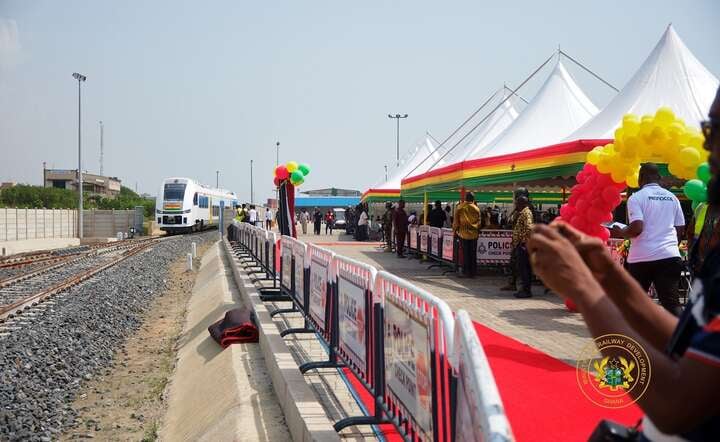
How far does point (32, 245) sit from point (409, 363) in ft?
115

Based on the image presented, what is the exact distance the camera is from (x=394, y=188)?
2834cm

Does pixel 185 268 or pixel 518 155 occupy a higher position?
pixel 518 155

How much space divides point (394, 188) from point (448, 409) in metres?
25.6

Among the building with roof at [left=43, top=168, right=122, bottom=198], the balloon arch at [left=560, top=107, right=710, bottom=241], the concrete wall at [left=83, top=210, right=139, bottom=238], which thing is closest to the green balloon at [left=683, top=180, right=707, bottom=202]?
the balloon arch at [left=560, top=107, right=710, bottom=241]

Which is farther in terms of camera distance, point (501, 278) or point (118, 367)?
point (501, 278)

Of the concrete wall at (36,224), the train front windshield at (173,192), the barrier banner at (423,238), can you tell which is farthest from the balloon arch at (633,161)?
the concrete wall at (36,224)

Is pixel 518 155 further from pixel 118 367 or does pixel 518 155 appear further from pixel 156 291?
pixel 156 291

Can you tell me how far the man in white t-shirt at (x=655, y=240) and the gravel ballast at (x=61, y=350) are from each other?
6317mm

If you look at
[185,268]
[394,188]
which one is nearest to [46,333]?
[185,268]

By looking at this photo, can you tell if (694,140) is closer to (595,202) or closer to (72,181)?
(595,202)

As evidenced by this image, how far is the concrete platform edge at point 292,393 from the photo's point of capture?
4509mm

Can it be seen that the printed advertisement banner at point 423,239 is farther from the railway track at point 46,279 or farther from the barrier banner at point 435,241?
the railway track at point 46,279

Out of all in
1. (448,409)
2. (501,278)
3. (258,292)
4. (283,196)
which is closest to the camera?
(448,409)

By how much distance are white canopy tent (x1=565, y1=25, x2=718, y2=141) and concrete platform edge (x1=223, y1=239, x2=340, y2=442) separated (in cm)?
677
